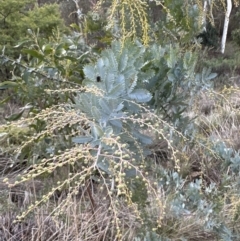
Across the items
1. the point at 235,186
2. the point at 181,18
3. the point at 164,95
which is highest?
the point at 181,18

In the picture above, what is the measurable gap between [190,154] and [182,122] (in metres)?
1.37

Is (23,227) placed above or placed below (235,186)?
below

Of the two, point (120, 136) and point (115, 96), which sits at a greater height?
point (115, 96)

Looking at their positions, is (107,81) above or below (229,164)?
above

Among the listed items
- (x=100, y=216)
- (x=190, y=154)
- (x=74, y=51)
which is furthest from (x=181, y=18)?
(x=190, y=154)

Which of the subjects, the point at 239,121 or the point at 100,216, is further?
the point at 239,121

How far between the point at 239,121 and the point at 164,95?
2.20 metres

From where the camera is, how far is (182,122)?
1412mm

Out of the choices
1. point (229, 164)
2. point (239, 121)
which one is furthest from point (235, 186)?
point (239, 121)

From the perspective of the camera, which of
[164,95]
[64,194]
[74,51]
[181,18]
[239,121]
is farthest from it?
[239,121]

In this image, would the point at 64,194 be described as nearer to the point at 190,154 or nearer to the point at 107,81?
the point at 190,154

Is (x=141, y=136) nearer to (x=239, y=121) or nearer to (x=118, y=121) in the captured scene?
(x=118, y=121)

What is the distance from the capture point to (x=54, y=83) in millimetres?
1819

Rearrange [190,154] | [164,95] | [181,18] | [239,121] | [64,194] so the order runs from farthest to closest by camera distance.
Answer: [239,121] → [190,154] → [64,194] → [181,18] → [164,95]
